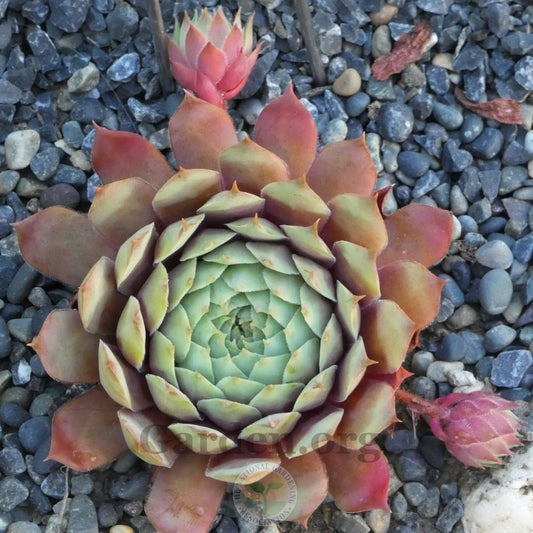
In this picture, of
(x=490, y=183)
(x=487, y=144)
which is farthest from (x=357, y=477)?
(x=487, y=144)

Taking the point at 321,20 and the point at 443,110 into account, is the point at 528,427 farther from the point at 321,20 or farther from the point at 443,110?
the point at 321,20

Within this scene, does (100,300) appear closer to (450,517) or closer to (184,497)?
(184,497)

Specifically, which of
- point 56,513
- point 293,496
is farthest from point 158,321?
point 56,513

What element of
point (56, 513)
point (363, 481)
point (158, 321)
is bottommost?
point (56, 513)

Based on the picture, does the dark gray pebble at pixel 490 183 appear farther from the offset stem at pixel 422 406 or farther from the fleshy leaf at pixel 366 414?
the fleshy leaf at pixel 366 414

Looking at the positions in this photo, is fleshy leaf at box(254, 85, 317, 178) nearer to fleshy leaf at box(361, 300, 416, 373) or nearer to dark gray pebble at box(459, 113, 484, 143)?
fleshy leaf at box(361, 300, 416, 373)

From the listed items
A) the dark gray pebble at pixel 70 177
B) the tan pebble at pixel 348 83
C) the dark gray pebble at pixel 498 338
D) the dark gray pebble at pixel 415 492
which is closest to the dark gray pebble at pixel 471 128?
the tan pebble at pixel 348 83

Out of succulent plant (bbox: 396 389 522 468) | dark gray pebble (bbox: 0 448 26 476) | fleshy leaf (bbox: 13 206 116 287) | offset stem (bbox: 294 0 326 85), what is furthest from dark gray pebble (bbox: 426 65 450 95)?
dark gray pebble (bbox: 0 448 26 476)
